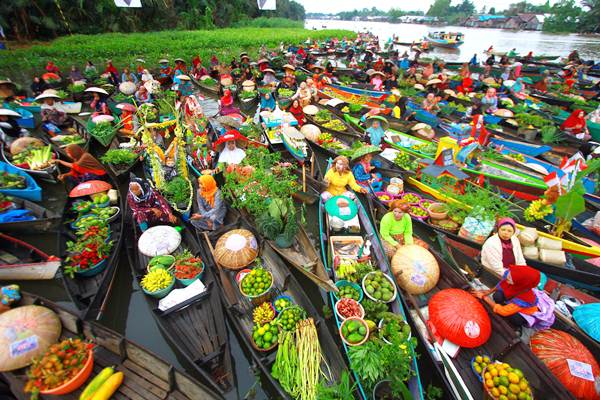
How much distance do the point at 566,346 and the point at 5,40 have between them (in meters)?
42.6

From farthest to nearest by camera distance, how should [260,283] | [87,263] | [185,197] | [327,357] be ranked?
[185,197] → [87,263] → [260,283] → [327,357]

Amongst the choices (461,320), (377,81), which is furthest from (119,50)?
(461,320)

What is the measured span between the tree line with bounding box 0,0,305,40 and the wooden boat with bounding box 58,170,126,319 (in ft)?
94.5

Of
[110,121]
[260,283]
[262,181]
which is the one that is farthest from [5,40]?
[260,283]

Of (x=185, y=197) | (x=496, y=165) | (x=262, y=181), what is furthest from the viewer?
(x=496, y=165)

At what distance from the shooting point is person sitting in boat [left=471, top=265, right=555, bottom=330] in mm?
4369

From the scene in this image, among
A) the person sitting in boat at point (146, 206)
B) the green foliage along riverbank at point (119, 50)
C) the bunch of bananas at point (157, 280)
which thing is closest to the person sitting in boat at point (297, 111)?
the person sitting in boat at point (146, 206)

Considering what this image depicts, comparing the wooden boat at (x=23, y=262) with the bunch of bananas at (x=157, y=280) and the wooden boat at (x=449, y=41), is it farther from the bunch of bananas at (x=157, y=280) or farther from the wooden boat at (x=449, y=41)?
the wooden boat at (x=449, y=41)

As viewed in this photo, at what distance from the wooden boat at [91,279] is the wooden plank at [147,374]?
126 cm

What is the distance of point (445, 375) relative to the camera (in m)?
4.29

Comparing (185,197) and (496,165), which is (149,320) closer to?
(185,197)

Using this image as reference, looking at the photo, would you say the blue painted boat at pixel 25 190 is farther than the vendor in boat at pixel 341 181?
Yes

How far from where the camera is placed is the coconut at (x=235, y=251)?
5.86m

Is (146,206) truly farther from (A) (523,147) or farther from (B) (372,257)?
(A) (523,147)
